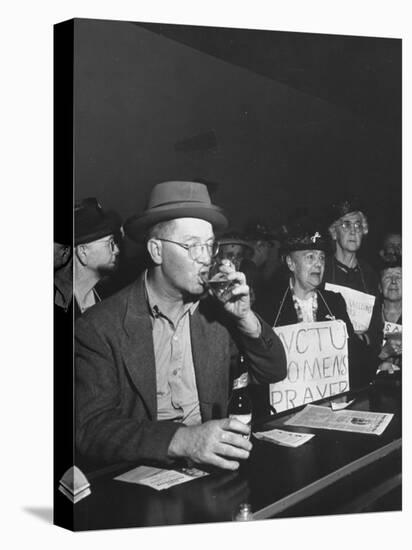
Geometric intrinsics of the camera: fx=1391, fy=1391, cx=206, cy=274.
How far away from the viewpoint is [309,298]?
7.75 m

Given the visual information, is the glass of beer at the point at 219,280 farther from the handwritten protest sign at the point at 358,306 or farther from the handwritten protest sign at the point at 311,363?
the handwritten protest sign at the point at 358,306

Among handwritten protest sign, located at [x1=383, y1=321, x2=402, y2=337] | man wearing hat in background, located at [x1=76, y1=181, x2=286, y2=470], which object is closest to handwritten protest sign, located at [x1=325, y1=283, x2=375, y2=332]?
handwritten protest sign, located at [x1=383, y1=321, x2=402, y2=337]

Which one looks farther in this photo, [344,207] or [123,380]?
[344,207]

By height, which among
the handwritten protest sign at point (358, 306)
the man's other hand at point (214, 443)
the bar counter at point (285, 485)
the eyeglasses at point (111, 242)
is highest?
the eyeglasses at point (111, 242)

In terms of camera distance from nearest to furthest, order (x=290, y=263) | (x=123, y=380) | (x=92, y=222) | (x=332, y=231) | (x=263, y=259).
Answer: (x=92, y=222) < (x=123, y=380) < (x=263, y=259) < (x=290, y=263) < (x=332, y=231)

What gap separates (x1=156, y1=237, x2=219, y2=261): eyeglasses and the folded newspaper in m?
1.03

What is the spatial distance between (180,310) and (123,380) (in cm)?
49

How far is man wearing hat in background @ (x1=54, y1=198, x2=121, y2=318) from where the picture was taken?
700 centimetres

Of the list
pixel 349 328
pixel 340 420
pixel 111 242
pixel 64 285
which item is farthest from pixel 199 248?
pixel 340 420

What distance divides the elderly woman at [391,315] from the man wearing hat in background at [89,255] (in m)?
1.72

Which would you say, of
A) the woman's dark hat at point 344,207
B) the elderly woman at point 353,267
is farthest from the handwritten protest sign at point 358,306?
the woman's dark hat at point 344,207

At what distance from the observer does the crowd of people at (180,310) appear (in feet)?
23.2

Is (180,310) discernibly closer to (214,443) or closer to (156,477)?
(214,443)

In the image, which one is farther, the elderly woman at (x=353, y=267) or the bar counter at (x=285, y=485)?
the elderly woman at (x=353, y=267)
